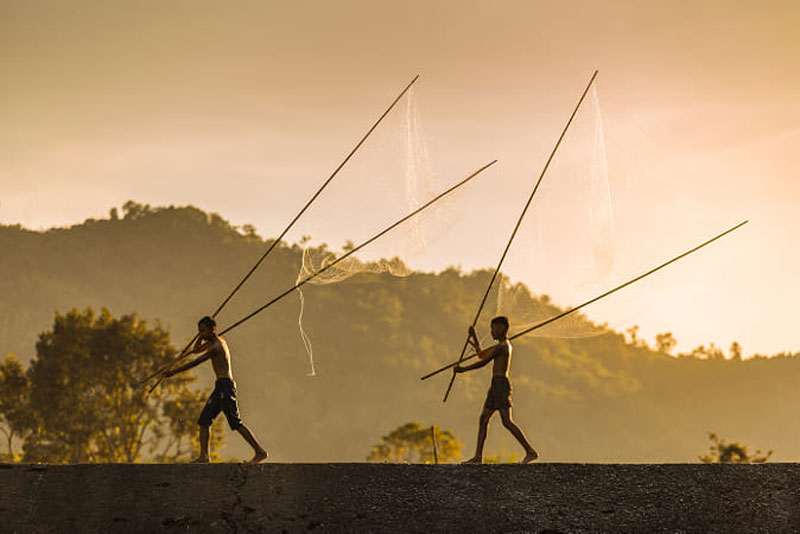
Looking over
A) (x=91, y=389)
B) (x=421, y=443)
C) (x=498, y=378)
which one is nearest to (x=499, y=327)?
(x=498, y=378)

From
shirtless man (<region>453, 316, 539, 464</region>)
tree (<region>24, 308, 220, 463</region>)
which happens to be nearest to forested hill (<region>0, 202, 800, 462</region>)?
tree (<region>24, 308, 220, 463</region>)

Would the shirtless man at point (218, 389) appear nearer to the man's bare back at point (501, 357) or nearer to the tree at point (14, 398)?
the man's bare back at point (501, 357)

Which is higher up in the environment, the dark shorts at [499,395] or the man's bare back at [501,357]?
the man's bare back at [501,357]

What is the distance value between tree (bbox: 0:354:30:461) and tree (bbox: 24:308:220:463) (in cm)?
48

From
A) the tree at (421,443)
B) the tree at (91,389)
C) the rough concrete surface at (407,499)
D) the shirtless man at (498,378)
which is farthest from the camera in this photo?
the tree at (421,443)

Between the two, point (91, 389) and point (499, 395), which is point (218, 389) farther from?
point (91, 389)

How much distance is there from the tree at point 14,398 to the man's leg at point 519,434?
4234 cm

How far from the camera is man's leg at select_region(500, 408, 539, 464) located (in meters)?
9.53

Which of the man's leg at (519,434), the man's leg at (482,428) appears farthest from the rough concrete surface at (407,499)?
the man's leg at (482,428)

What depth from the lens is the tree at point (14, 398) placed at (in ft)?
153

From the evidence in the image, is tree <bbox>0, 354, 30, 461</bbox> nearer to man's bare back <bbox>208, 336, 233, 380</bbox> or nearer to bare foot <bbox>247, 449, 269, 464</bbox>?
man's bare back <bbox>208, 336, 233, 380</bbox>

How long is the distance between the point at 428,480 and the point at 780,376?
204822mm

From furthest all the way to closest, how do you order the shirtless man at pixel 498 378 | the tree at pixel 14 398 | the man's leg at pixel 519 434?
the tree at pixel 14 398
the shirtless man at pixel 498 378
the man's leg at pixel 519 434

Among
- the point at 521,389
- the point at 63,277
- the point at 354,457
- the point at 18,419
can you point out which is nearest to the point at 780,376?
the point at 521,389
